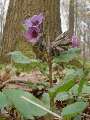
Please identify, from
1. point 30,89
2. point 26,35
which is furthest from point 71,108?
point 30,89

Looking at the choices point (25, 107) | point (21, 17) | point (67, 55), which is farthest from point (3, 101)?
point (21, 17)

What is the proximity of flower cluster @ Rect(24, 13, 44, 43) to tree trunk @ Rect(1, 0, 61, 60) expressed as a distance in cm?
346

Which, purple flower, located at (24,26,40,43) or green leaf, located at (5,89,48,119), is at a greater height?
purple flower, located at (24,26,40,43)

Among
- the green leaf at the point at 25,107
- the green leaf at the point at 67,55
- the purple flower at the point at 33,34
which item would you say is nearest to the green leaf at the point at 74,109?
the green leaf at the point at 25,107

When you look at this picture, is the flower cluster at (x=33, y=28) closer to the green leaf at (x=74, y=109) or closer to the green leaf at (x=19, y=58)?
the green leaf at (x=19, y=58)

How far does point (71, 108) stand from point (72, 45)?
459mm

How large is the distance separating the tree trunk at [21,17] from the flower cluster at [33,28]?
346 cm

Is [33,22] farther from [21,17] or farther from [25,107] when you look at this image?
[21,17]

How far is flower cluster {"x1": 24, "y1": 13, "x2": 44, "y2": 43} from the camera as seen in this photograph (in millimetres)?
1483

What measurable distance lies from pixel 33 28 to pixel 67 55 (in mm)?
158

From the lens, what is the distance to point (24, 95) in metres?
1.13

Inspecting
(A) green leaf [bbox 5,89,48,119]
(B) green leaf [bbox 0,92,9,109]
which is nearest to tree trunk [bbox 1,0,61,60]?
(B) green leaf [bbox 0,92,9,109]

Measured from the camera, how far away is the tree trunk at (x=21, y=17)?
A: 16.9 ft

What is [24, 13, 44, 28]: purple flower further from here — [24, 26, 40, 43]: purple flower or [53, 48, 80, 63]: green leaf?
[53, 48, 80, 63]: green leaf
